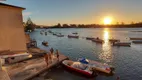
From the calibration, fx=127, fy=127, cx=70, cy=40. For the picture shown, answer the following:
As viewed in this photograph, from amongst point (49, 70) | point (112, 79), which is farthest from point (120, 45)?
point (49, 70)

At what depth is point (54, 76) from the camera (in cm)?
1608

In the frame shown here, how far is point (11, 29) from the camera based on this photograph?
18000mm

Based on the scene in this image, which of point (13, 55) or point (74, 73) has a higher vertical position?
point (13, 55)

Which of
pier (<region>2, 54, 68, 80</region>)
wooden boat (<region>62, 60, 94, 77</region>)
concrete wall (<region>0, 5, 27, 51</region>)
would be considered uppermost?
concrete wall (<region>0, 5, 27, 51</region>)

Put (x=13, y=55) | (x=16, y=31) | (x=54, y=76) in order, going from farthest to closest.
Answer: (x=16, y=31), (x=13, y=55), (x=54, y=76)

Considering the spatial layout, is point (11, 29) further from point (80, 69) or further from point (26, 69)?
point (80, 69)

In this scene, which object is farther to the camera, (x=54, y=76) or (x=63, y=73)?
(x=63, y=73)

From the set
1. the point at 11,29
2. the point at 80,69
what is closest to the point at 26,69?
the point at 11,29

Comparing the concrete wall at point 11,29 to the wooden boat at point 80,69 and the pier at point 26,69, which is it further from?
the wooden boat at point 80,69

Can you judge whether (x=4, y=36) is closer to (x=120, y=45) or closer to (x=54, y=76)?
(x=54, y=76)

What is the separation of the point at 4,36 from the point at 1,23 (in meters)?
1.80

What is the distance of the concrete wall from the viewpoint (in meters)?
17.0

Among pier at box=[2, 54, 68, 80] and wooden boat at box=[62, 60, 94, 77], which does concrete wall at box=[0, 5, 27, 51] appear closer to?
pier at box=[2, 54, 68, 80]

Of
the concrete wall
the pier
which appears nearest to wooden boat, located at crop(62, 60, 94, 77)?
the pier
